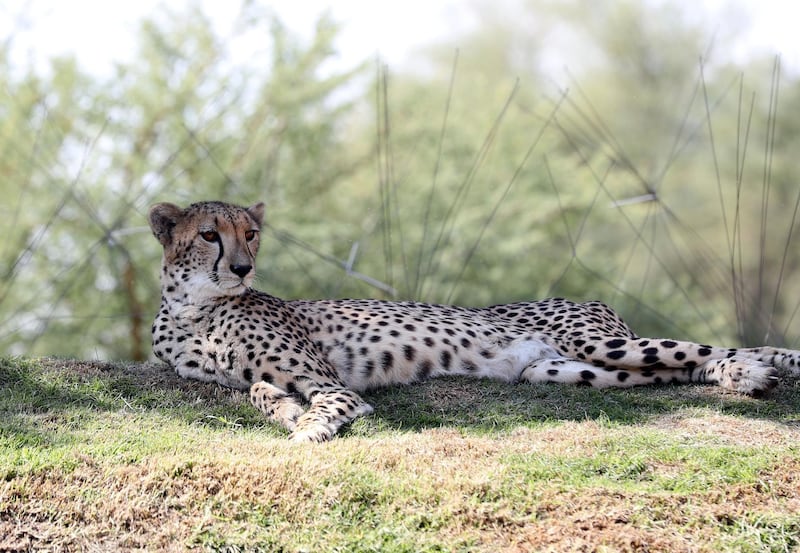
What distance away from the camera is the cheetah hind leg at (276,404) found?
3412 mm

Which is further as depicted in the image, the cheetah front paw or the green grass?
the cheetah front paw

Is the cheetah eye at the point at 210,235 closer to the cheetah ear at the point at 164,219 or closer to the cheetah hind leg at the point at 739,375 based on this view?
the cheetah ear at the point at 164,219

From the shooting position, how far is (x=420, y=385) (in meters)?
3.98

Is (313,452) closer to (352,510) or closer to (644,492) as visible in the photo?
(352,510)

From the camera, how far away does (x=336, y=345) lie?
409cm

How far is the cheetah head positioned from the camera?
3939mm

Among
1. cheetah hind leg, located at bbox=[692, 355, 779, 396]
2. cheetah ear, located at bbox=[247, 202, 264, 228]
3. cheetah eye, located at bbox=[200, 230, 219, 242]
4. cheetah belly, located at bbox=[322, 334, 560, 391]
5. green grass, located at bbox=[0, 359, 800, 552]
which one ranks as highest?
cheetah ear, located at bbox=[247, 202, 264, 228]

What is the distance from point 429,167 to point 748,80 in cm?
484

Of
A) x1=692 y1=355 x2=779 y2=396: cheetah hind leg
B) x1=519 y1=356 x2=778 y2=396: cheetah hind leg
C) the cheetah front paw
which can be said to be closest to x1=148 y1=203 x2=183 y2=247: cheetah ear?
the cheetah front paw

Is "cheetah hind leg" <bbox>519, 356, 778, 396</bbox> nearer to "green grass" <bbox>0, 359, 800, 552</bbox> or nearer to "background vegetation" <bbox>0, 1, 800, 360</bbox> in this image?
"green grass" <bbox>0, 359, 800, 552</bbox>

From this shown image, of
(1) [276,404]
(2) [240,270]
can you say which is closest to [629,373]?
(1) [276,404]

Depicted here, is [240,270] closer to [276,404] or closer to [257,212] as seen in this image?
[257,212]

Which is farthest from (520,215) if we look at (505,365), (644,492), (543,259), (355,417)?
(644,492)

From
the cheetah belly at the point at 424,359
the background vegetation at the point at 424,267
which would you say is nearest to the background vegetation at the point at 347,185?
the background vegetation at the point at 424,267
